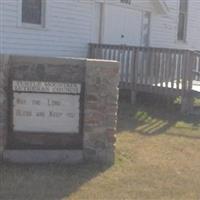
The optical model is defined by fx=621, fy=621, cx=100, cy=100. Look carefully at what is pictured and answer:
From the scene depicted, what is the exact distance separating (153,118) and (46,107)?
6.07m

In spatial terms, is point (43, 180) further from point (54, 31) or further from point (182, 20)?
point (182, 20)

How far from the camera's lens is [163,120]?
14.2 m

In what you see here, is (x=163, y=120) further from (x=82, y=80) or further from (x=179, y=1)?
(x=179, y=1)

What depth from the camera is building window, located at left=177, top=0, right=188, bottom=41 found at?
24.5 metres

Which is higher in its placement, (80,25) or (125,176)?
(80,25)

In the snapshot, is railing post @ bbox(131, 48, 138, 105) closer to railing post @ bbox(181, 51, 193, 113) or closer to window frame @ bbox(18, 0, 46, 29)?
railing post @ bbox(181, 51, 193, 113)

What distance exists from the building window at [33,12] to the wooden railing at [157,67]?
6.87 ft

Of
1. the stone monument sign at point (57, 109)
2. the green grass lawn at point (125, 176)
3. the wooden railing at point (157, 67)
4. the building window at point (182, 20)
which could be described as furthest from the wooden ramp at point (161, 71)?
the building window at point (182, 20)

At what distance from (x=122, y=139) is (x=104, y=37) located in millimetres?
8473

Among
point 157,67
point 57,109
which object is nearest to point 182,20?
point 157,67

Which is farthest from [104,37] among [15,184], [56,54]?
[15,184]

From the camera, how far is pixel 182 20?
2478cm

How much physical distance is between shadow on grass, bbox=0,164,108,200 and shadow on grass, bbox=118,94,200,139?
148 inches

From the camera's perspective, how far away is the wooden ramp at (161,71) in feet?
50.3
